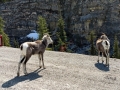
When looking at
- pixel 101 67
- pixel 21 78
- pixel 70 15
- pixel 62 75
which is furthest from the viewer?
pixel 70 15

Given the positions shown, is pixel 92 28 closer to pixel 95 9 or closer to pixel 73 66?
pixel 95 9

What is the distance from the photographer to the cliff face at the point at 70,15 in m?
69.6

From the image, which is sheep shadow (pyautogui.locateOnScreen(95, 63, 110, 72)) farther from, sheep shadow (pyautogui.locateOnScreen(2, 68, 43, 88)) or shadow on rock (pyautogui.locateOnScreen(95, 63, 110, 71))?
sheep shadow (pyautogui.locateOnScreen(2, 68, 43, 88))

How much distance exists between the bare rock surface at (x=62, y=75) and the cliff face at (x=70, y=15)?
5377 centimetres

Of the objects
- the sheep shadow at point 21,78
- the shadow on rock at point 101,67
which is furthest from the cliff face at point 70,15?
the sheep shadow at point 21,78

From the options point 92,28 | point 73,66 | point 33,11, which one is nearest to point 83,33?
point 92,28

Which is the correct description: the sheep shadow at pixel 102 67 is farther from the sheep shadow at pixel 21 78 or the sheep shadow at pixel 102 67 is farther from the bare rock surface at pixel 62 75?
the sheep shadow at pixel 21 78

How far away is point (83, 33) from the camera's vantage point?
71.6 meters

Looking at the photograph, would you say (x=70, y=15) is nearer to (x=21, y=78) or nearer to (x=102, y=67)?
(x=102, y=67)

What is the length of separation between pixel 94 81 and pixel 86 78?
0.49 metres

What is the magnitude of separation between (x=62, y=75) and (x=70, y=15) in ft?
208

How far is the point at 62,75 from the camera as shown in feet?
39.9

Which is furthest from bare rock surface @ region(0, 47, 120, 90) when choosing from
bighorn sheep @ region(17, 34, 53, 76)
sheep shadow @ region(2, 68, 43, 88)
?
bighorn sheep @ region(17, 34, 53, 76)

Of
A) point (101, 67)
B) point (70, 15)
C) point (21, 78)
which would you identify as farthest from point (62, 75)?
point (70, 15)
